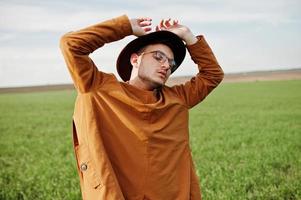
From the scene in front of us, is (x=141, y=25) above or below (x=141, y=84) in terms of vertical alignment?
above

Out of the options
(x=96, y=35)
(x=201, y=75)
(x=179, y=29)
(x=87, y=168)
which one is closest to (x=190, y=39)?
(x=179, y=29)

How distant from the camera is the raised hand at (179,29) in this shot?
3.60 metres

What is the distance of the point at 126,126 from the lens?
3.15 m

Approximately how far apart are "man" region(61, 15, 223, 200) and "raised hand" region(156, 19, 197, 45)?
201 mm

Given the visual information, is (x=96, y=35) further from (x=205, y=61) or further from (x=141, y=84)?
(x=205, y=61)

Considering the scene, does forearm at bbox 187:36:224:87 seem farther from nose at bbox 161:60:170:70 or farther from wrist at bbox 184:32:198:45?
nose at bbox 161:60:170:70

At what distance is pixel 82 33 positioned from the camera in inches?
123

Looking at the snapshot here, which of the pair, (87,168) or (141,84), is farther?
(141,84)

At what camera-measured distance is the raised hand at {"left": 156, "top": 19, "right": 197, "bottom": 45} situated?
3600 mm

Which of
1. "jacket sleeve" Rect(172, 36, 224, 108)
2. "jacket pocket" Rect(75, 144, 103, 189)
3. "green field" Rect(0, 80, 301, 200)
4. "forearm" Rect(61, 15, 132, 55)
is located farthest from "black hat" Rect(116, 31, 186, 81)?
"green field" Rect(0, 80, 301, 200)

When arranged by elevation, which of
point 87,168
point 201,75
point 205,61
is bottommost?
point 87,168

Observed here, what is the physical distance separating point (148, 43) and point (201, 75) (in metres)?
0.57

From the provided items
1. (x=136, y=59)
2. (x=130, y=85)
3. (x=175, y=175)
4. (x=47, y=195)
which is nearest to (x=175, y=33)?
(x=136, y=59)

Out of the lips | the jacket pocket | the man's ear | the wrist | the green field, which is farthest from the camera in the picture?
the green field
